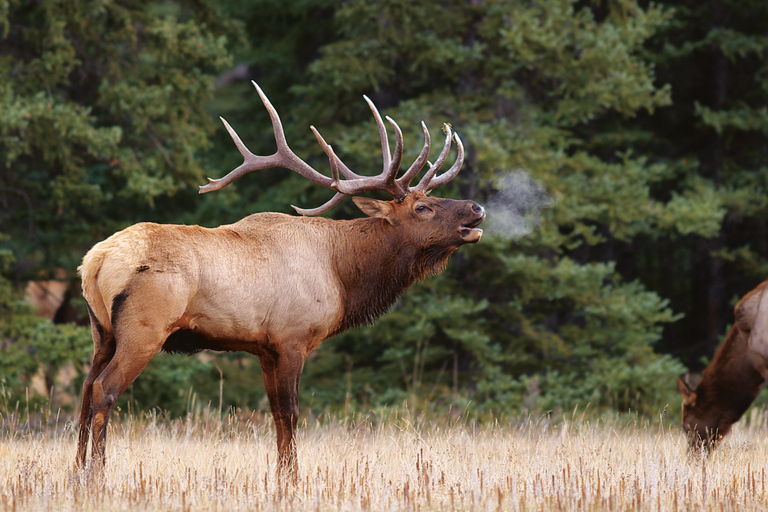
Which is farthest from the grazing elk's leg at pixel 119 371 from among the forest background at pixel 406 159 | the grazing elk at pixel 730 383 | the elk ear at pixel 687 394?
the forest background at pixel 406 159

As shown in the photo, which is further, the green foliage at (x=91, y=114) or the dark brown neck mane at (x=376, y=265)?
the green foliage at (x=91, y=114)

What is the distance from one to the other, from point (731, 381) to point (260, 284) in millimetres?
4455

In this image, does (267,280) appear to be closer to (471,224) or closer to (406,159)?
(471,224)

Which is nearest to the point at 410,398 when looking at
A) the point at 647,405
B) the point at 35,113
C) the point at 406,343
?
the point at 406,343

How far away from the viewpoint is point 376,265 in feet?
21.0

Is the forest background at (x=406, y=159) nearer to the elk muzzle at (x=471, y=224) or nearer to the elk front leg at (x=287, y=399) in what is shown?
the elk muzzle at (x=471, y=224)

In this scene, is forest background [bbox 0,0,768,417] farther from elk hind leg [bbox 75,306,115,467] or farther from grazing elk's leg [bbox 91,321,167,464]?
grazing elk's leg [bbox 91,321,167,464]

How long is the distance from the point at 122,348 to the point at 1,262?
627 centimetres

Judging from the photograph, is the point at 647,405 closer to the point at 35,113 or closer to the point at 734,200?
the point at 734,200

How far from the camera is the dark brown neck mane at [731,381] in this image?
744cm

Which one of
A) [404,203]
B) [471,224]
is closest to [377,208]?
[404,203]

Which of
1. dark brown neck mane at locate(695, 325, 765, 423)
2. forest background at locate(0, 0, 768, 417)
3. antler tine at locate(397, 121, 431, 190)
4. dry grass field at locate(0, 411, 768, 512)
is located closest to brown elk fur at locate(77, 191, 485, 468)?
antler tine at locate(397, 121, 431, 190)

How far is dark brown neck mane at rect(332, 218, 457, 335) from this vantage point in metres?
6.28

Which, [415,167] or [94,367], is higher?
[415,167]
